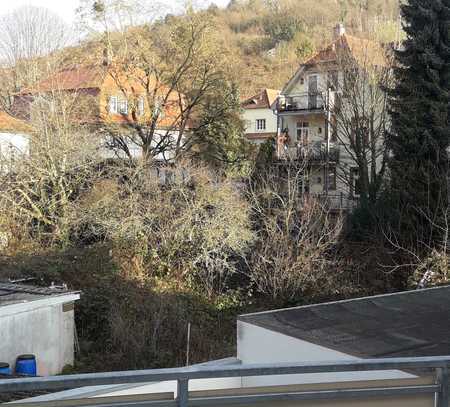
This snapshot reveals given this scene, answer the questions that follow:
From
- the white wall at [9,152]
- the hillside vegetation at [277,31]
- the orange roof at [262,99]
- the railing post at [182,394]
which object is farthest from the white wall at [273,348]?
the orange roof at [262,99]

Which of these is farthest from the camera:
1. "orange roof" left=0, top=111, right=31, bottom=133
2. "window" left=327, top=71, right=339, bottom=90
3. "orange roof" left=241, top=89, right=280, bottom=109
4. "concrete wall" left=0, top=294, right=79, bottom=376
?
"orange roof" left=241, top=89, right=280, bottom=109

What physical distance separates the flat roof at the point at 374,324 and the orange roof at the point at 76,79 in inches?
843

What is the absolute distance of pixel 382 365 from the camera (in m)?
2.69

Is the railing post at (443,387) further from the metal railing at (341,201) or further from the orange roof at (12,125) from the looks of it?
the orange roof at (12,125)

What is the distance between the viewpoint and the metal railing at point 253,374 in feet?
7.63

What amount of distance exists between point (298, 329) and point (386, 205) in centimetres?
1294

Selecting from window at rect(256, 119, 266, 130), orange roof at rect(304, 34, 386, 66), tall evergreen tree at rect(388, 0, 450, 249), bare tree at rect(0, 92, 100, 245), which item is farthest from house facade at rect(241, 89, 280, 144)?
bare tree at rect(0, 92, 100, 245)

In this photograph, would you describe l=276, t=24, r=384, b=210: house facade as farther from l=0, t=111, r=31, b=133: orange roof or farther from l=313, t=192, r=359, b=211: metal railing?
l=0, t=111, r=31, b=133: orange roof

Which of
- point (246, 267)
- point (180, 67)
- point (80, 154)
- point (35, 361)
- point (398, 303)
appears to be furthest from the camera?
point (180, 67)

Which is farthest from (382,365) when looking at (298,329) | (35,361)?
(35,361)

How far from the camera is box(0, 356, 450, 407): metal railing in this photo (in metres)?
2.32

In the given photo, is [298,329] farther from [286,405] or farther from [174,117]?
[174,117]

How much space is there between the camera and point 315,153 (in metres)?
28.1

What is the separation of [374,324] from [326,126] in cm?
2054
